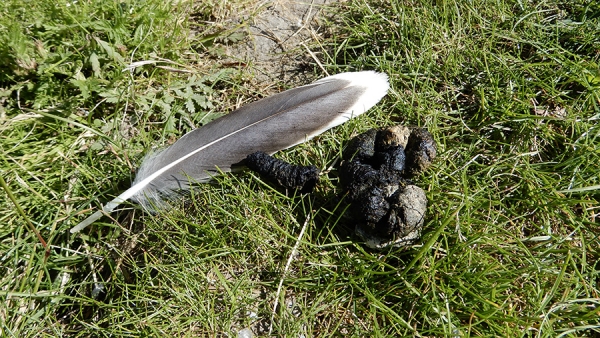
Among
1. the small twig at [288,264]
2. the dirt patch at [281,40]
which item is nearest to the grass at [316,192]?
the small twig at [288,264]

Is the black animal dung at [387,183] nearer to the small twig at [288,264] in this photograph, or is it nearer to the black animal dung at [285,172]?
the black animal dung at [285,172]

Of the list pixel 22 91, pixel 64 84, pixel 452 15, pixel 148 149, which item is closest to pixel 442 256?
pixel 452 15

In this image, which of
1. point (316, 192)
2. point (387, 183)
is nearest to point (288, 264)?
point (316, 192)

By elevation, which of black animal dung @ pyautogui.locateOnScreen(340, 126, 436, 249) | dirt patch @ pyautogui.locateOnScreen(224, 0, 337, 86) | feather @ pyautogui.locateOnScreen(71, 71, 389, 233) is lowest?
black animal dung @ pyautogui.locateOnScreen(340, 126, 436, 249)

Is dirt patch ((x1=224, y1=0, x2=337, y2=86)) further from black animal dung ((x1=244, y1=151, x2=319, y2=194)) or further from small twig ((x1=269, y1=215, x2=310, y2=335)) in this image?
small twig ((x1=269, y1=215, x2=310, y2=335))

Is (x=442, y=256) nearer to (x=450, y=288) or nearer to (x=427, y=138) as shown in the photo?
(x=450, y=288)

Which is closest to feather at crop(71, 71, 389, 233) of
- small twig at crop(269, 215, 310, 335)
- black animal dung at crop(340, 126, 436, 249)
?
black animal dung at crop(340, 126, 436, 249)
